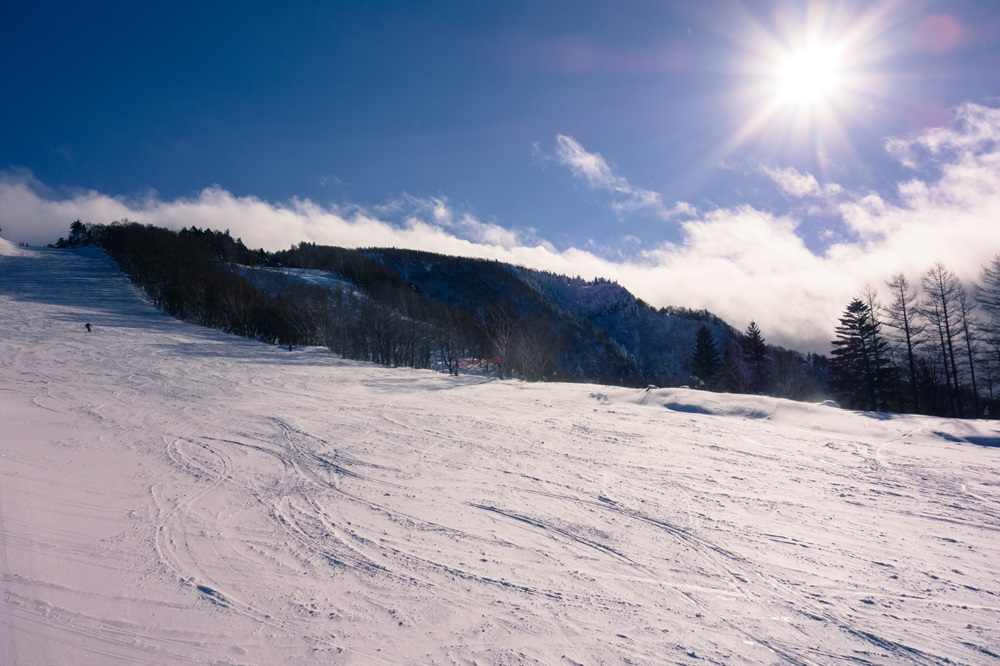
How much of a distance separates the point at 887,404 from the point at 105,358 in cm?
4057

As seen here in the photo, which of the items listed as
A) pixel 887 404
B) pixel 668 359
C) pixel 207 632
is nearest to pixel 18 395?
pixel 207 632

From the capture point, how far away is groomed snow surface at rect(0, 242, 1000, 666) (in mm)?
3557

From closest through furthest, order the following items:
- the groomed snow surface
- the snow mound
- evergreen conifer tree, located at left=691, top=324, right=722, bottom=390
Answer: the groomed snow surface < evergreen conifer tree, located at left=691, top=324, right=722, bottom=390 < the snow mound

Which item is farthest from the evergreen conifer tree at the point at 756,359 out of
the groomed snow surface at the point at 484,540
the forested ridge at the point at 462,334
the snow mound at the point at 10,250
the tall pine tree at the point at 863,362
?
the snow mound at the point at 10,250

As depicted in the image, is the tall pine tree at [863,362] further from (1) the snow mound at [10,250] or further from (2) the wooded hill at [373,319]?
(1) the snow mound at [10,250]

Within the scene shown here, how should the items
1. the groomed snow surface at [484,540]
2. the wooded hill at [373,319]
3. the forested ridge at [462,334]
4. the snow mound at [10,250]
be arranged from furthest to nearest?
the snow mound at [10,250] < the wooded hill at [373,319] < the forested ridge at [462,334] < the groomed snow surface at [484,540]

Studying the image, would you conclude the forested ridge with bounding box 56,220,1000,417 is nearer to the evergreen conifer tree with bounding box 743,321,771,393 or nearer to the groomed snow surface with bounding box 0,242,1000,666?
the evergreen conifer tree with bounding box 743,321,771,393

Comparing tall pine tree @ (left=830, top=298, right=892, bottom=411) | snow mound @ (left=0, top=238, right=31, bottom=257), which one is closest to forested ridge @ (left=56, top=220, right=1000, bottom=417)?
tall pine tree @ (left=830, top=298, right=892, bottom=411)

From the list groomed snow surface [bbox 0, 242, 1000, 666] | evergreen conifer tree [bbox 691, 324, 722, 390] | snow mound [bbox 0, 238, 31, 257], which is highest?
snow mound [bbox 0, 238, 31, 257]

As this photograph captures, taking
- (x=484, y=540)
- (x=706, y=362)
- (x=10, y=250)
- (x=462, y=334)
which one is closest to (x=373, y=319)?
(x=462, y=334)

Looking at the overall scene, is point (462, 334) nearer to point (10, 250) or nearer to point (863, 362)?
point (863, 362)

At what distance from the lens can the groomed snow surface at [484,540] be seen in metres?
3.56

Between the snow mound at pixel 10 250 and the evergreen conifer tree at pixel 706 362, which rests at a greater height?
the snow mound at pixel 10 250

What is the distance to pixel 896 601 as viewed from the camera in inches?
164
